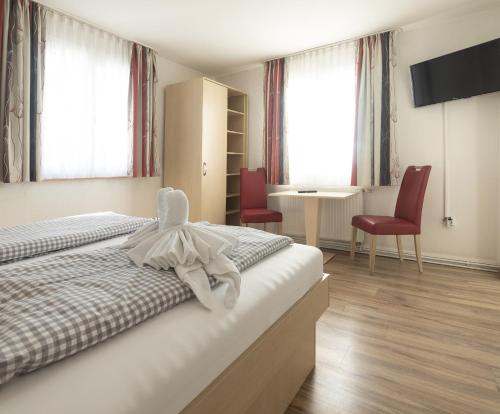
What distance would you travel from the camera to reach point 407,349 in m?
1.68

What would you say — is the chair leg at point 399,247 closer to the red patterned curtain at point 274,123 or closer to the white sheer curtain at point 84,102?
the red patterned curtain at point 274,123

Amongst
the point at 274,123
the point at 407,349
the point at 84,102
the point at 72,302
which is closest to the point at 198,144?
the point at 274,123

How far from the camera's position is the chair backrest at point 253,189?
392 centimetres

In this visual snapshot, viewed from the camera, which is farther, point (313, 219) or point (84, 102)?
point (313, 219)

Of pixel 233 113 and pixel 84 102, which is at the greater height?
pixel 233 113

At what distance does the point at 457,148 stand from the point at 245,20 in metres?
2.41

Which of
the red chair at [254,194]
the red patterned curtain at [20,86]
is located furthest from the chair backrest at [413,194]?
the red patterned curtain at [20,86]

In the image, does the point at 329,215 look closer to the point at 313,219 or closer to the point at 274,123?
A: the point at 313,219

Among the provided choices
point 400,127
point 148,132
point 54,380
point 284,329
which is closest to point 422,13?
point 400,127

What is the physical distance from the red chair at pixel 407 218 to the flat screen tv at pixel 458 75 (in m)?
0.76

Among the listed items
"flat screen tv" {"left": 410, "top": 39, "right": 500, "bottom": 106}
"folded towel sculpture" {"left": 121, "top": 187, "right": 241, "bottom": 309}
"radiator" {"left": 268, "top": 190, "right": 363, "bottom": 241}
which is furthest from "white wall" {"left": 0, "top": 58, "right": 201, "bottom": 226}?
"flat screen tv" {"left": 410, "top": 39, "right": 500, "bottom": 106}

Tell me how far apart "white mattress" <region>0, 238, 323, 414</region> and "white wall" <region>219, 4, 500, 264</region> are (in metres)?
2.91

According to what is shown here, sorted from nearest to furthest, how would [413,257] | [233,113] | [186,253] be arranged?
[186,253]
[413,257]
[233,113]

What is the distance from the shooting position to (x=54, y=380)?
570 millimetres
